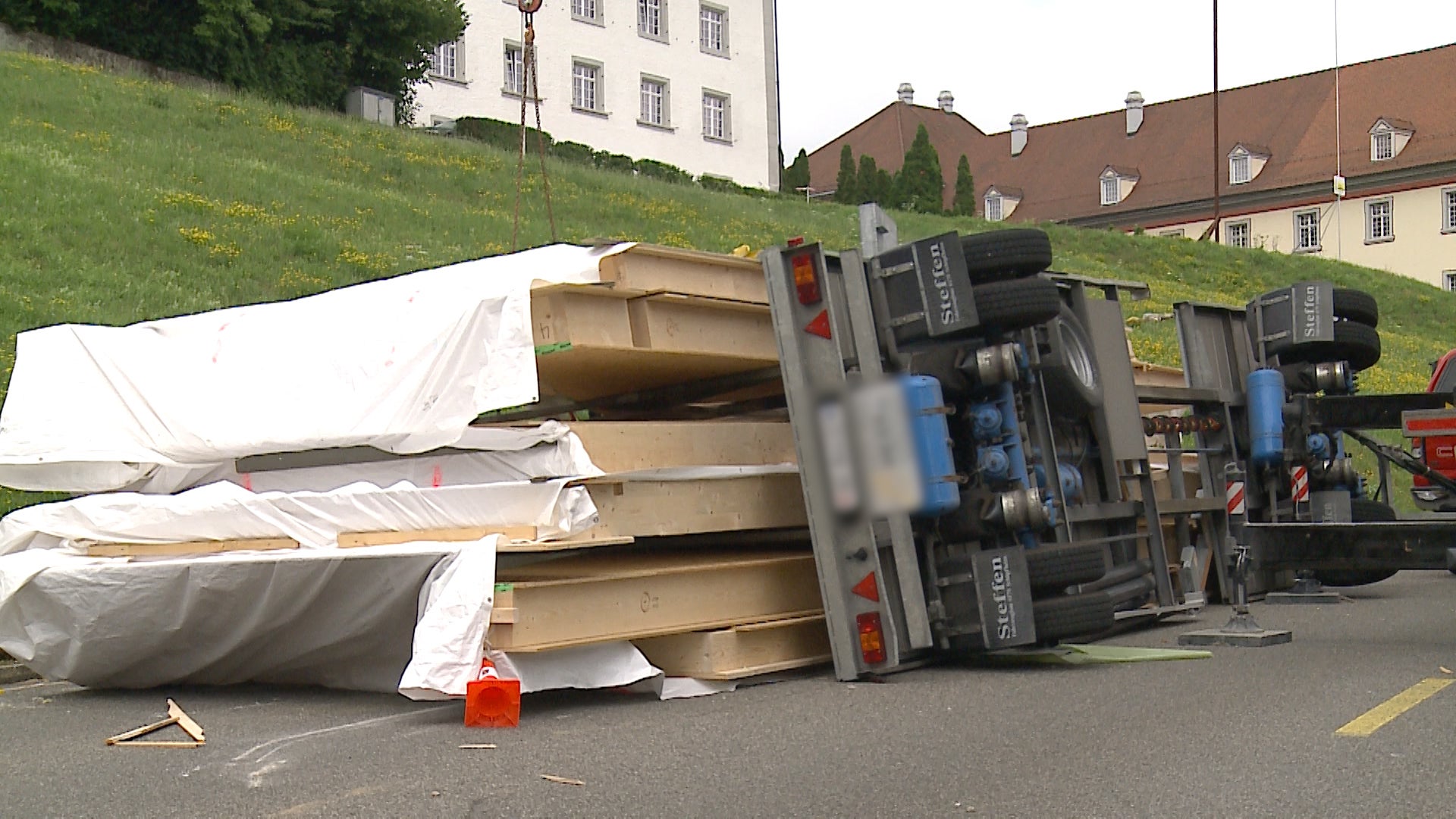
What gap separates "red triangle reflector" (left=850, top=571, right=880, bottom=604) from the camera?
8.17 m

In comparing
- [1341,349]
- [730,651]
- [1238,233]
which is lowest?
[730,651]

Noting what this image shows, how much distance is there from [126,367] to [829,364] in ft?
14.0

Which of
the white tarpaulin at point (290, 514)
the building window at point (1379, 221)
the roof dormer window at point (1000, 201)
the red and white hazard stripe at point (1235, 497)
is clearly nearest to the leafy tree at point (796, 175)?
the roof dormer window at point (1000, 201)

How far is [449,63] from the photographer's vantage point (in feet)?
168

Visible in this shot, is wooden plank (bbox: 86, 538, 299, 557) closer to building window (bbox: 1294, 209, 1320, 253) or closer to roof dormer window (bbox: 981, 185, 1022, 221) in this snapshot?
building window (bbox: 1294, 209, 1320, 253)

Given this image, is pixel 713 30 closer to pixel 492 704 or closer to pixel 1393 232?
pixel 1393 232

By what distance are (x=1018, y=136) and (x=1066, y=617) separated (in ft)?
285

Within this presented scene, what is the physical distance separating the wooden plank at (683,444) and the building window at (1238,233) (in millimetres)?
75762

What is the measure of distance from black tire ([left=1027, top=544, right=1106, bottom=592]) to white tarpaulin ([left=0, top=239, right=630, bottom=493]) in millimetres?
2624

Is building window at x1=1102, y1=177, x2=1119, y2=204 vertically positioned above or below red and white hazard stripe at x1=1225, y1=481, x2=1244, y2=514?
above

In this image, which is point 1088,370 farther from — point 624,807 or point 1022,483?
point 624,807

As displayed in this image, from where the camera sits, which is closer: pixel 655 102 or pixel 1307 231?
pixel 655 102

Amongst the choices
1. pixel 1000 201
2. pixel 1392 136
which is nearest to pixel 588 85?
pixel 1000 201

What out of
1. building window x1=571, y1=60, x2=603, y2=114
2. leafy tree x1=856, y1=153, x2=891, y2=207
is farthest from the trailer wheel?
leafy tree x1=856, y1=153, x2=891, y2=207
